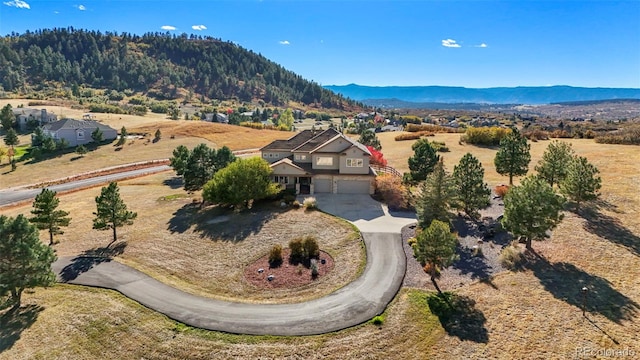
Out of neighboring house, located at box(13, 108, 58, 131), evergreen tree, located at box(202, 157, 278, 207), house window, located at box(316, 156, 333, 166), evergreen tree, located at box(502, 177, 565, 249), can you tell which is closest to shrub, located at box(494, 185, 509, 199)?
evergreen tree, located at box(502, 177, 565, 249)

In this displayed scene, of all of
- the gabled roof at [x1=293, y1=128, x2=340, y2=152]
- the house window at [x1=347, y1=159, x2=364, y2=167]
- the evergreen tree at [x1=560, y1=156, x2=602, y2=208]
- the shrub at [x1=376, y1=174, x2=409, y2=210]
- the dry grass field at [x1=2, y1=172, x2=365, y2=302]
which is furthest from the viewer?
the gabled roof at [x1=293, y1=128, x2=340, y2=152]

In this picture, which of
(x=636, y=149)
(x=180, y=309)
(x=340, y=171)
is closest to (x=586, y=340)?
(x=180, y=309)

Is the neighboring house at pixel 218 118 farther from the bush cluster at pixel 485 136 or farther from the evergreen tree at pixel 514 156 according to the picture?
the evergreen tree at pixel 514 156

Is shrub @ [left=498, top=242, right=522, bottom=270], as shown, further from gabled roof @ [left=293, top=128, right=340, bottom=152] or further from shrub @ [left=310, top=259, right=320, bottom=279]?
gabled roof @ [left=293, top=128, right=340, bottom=152]

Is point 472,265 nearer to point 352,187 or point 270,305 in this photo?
point 270,305

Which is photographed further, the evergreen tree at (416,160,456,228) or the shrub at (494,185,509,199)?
the shrub at (494,185,509,199)

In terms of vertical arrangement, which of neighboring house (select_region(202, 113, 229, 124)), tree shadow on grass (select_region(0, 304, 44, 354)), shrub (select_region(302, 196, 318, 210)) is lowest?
tree shadow on grass (select_region(0, 304, 44, 354))

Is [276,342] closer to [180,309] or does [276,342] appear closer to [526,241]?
[180,309]
